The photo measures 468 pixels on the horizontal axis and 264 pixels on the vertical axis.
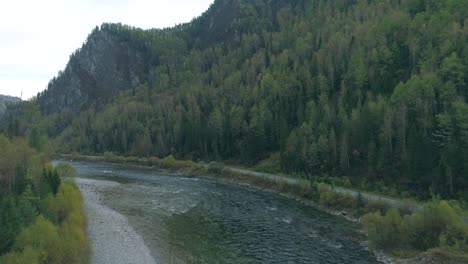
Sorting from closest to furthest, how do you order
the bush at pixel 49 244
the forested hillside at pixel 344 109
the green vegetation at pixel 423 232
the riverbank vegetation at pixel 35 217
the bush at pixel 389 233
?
1. the bush at pixel 49 244
2. the riverbank vegetation at pixel 35 217
3. the green vegetation at pixel 423 232
4. the bush at pixel 389 233
5. the forested hillside at pixel 344 109

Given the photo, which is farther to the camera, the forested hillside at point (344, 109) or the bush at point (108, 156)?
the bush at point (108, 156)

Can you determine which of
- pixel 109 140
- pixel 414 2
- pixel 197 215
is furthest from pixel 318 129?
pixel 109 140

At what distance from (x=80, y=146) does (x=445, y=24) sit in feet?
517

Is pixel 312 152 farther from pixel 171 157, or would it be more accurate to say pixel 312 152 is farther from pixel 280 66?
pixel 280 66

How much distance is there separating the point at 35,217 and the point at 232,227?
25315 millimetres

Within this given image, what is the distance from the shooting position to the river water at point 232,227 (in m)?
42.6

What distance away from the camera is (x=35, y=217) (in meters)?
38.2

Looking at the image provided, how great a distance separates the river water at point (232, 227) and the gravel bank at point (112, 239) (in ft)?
4.23

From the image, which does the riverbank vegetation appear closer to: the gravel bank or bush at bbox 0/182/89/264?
bush at bbox 0/182/89/264

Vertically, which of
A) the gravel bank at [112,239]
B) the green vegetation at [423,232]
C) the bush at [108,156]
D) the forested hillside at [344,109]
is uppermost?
the forested hillside at [344,109]

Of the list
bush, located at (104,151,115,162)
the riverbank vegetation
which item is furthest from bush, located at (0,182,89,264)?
bush, located at (104,151,115,162)

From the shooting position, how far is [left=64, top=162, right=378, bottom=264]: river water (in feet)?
140

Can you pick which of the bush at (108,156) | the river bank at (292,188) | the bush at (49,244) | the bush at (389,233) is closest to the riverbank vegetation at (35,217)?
the bush at (49,244)

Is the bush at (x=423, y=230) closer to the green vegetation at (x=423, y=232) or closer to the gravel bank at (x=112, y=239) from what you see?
the green vegetation at (x=423, y=232)
